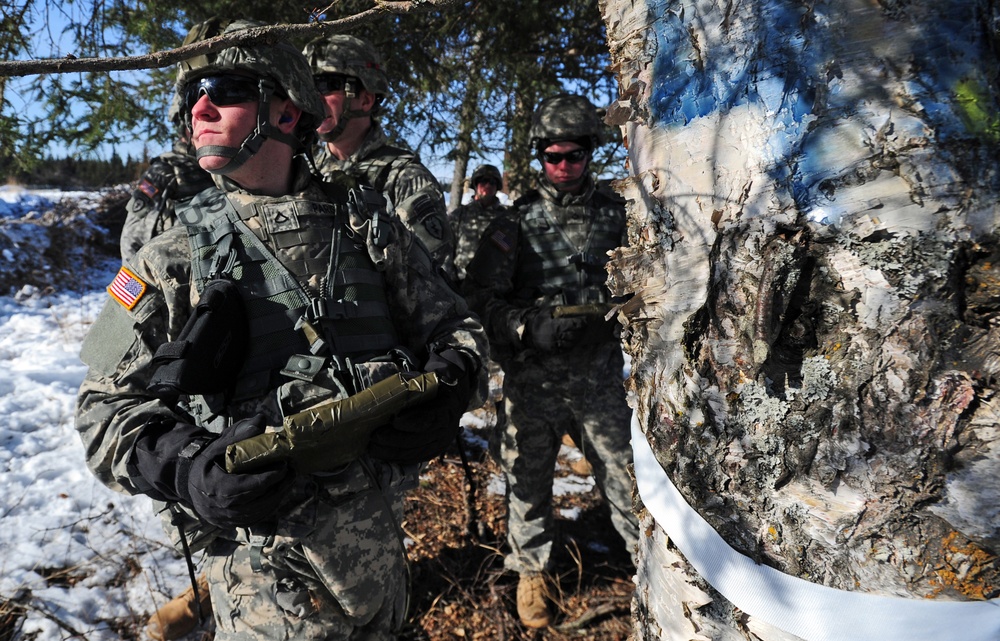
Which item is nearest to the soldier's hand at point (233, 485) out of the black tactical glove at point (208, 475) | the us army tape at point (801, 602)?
the black tactical glove at point (208, 475)

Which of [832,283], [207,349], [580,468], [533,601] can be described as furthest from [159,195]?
[832,283]

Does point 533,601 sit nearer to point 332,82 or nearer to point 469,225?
point 469,225

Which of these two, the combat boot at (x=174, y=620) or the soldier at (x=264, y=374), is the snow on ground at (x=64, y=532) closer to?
the combat boot at (x=174, y=620)

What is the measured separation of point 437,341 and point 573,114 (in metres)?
2.10

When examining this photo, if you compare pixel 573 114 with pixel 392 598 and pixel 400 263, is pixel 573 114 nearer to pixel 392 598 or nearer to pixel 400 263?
pixel 400 263

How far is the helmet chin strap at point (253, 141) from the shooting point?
1896 mm

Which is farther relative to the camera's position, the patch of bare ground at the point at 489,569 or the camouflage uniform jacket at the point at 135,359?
the patch of bare ground at the point at 489,569

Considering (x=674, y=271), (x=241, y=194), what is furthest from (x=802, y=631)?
(x=241, y=194)

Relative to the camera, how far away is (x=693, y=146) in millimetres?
936

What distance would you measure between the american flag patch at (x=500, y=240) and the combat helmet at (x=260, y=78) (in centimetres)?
159

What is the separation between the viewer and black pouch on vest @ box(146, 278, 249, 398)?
1550mm

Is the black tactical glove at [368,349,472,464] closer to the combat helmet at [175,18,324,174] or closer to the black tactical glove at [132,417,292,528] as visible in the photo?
the black tactical glove at [132,417,292,528]

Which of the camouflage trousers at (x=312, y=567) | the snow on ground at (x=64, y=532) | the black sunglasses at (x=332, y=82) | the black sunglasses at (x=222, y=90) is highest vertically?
the black sunglasses at (x=332, y=82)

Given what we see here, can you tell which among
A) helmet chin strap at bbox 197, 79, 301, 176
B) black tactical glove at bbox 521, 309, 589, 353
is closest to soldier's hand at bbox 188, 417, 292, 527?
helmet chin strap at bbox 197, 79, 301, 176
